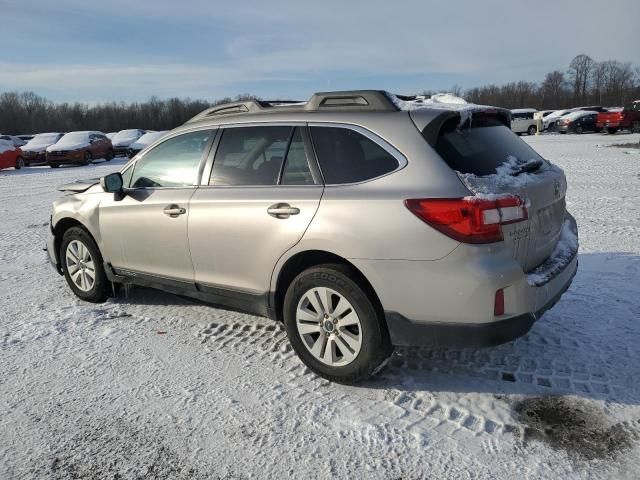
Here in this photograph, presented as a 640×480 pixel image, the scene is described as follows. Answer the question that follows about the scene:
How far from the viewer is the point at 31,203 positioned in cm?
1233

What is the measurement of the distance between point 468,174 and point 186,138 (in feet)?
7.89

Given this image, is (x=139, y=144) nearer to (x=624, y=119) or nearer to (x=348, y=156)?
(x=348, y=156)

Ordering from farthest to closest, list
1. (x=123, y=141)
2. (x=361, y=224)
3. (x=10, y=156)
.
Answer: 1. (x=123, y=141)
2. (x=10, y=156)
3. (x=361, y=224)

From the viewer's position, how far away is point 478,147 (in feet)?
10.9

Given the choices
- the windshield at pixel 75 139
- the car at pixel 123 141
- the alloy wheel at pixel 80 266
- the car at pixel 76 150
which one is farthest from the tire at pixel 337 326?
the car at pixel 123 141

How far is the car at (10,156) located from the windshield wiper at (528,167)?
24617mm

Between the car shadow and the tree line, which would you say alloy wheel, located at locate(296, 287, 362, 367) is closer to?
the car shadow

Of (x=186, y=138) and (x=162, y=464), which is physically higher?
(x=186, y=138)

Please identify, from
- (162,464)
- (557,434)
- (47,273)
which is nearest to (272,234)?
(162,464)

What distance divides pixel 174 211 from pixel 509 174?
250 cm

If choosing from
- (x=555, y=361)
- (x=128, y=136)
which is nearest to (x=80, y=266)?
(x=555, y=361)

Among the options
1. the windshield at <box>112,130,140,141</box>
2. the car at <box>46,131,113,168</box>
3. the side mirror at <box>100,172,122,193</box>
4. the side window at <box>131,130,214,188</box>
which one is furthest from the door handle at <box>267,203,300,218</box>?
the windshield at <box>112,130,140,141</box>

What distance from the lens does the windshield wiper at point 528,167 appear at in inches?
129

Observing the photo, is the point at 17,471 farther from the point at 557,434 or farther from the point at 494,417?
the point at 557,434
